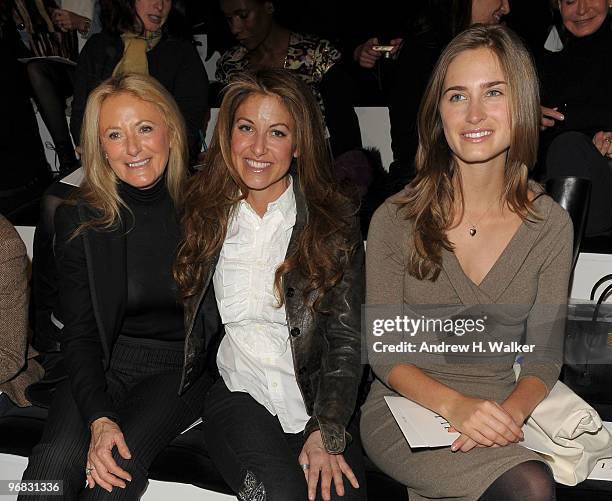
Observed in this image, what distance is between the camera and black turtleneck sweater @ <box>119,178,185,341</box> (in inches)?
76.6

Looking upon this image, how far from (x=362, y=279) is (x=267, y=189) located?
1.12 feet

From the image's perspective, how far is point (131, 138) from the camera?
6.31 feet

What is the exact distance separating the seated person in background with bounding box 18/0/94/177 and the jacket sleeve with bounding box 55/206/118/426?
174 cm

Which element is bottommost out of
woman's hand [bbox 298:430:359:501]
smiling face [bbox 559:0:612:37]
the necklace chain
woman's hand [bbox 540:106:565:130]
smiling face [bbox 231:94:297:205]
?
woman's hand [bbox 298:430:359:501]

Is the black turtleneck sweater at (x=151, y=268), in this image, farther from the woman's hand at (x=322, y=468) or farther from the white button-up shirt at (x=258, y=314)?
the woman's hand at (x=322, y=468)

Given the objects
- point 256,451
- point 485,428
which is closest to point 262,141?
point 256,451

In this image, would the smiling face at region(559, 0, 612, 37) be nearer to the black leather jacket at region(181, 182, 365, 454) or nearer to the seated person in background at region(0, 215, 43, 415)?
the black leather jacket at region(181, 182, 365, 454)

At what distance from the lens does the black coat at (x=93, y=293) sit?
189 cm

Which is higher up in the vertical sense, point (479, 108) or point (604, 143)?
point (479, 108)

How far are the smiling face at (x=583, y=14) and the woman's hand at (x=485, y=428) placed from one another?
73.8 inches

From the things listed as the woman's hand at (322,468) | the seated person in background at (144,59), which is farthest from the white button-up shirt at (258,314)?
the seated person in background at (144,59)

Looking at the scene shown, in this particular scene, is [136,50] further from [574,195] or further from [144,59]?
[574,195]

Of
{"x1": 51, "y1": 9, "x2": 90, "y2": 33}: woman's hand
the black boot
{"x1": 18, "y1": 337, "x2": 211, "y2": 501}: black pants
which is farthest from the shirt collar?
{"x1": 51, "y1": 9, "x2": 90, "y2": 33}: woman's hand

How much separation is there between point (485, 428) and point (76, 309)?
1052 millimetres
